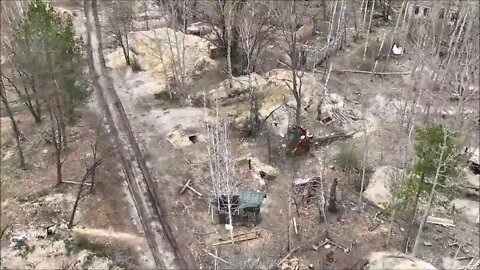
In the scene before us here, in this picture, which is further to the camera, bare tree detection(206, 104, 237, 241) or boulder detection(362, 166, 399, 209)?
boulder detection(362, 166, 399, 209)

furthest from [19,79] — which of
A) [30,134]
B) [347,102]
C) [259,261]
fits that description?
[347,102]

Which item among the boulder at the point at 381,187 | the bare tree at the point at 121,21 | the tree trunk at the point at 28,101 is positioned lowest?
the boulder at the point at 381,187

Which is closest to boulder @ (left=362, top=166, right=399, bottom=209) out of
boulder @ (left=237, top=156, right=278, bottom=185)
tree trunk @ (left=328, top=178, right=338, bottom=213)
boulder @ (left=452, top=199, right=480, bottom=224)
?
tree trunk @ (left=328, top=178, right=338, bottom=213)

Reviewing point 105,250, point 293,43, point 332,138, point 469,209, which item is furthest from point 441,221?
point 105,250

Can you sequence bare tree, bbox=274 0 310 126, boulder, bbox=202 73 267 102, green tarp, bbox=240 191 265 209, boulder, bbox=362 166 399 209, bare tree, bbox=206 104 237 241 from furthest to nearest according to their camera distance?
boulder, bbox=202 73 267 102 → bare tree, bbox=274 0 310 126 → boulder, bbox=362 166 399 209 → green tarp, bbox=240 191 265 209 → bare tree, bbox=206 104 237 241

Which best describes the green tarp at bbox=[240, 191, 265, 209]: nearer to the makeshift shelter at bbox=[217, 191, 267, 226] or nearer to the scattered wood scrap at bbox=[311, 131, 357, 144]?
the makeshift shelter at bbox=[217, 191, 267, 226]

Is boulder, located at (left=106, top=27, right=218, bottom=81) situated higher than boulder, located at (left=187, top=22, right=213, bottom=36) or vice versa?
boulder, located at (left=187, top=22, right=213, bottom=36)

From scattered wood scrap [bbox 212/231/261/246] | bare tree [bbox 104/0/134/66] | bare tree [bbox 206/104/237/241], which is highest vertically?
bare tree [bbox 104/0/134/66]

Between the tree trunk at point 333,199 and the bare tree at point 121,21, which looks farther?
the bare tree at point 121,21

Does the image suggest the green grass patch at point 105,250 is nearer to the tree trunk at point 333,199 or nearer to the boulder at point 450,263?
the tree trunk at point 333,199

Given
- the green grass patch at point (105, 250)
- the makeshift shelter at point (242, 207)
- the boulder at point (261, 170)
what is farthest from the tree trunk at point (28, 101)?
the makeshift shelter at point (242, 207)
